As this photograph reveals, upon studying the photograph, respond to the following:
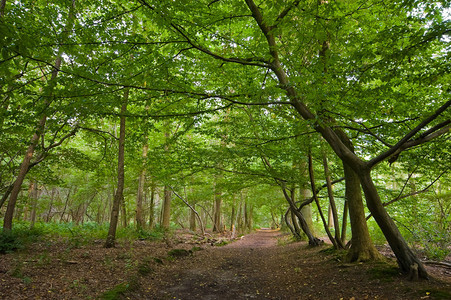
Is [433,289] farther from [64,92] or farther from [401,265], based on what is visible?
[64,92]

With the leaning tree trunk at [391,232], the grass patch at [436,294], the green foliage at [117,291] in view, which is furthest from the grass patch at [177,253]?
the grass patch at [436,294]

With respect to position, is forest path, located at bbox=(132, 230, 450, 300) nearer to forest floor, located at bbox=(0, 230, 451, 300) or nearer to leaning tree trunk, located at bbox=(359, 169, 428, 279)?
forest floor, located at bbox=(0, 230, 451, 300)

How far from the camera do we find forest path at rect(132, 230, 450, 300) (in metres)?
4.59

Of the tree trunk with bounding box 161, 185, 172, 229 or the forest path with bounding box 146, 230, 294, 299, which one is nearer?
the forest path with bounding box 146, 230, 294, 299

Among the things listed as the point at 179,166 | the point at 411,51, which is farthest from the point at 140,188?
the point at 411,51

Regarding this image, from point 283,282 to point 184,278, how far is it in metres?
2.46

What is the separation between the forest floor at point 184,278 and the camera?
4.36m

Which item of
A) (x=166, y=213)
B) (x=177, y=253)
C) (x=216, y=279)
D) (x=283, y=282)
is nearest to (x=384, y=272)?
(x=283, y=282)

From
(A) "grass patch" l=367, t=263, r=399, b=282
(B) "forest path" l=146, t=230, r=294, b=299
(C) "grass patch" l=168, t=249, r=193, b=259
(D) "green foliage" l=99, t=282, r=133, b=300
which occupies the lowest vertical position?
(B) "forest path" l=146, t=230, r=294, b=299

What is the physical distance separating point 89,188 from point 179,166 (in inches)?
562

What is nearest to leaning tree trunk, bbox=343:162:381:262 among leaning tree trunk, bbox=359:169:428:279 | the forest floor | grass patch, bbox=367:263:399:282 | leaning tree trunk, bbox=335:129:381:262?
leaning tree trunk, bbox=335:129:381:262

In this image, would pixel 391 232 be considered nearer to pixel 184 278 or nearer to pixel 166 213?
pixel 184 278

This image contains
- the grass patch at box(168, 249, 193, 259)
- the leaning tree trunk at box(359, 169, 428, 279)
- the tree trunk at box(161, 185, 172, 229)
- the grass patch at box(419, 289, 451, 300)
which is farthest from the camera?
the tree trunk at box(161, 185, 172, 229)

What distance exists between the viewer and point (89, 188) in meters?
19.9
